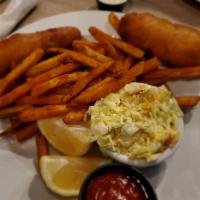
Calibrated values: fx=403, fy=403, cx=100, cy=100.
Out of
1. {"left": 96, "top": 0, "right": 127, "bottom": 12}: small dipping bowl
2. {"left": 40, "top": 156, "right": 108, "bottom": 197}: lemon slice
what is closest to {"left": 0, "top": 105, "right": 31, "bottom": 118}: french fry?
{"left": 40, "top": 156, "right": 108, "bottom": 197}: lemon slice

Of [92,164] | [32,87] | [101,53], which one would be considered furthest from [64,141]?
[101,53]

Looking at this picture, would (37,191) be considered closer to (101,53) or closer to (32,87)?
(32,87)

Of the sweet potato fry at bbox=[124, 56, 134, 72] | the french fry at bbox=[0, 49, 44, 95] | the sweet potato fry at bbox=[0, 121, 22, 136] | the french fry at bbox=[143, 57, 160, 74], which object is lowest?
the french fry at bbox=[143, 57, 160, 74]

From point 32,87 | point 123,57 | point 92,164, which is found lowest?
point 92,164

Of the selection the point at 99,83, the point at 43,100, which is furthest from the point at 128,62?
the point at 43,100

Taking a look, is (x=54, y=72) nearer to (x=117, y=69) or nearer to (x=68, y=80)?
(x=68, y=80)

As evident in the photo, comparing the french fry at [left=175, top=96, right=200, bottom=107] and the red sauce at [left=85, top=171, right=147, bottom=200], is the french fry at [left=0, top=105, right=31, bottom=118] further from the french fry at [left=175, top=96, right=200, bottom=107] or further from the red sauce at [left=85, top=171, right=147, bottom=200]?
the french fry at [left=175, top=96, right=200, bottom=107]
